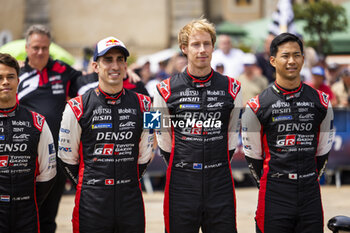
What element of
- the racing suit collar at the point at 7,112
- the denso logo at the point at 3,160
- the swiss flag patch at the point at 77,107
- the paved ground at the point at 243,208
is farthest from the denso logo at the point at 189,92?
Answer: the paved ground at the point at 243,208

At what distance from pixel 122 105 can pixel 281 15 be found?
28.5 feet

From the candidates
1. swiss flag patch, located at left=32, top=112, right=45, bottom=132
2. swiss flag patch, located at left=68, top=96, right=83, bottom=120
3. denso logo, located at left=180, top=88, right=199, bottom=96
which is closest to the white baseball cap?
swiss flag patch, located at left=68, top=96, right=83, bottom=120

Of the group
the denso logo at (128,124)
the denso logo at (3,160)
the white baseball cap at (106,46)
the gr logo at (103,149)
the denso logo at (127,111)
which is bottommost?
the denso logo at (3,160)

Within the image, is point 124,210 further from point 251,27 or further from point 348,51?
point 251,27

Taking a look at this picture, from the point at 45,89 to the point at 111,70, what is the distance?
1.82 m

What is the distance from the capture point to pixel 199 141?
16.8 feet

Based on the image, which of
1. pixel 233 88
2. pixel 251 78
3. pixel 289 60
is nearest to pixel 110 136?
pixel 233 88

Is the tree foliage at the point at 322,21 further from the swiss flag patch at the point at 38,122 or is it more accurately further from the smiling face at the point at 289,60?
the swiss flag patch at the point at 38,122

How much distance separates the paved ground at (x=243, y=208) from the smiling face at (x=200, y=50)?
9.87 ft

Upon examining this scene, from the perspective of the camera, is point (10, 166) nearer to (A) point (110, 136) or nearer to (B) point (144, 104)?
(A) point (110, 136)

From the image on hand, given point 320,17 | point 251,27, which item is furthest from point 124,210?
point 251,27

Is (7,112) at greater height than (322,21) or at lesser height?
lesser

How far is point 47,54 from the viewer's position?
6605mm

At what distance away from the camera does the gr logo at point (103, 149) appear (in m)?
4.94
